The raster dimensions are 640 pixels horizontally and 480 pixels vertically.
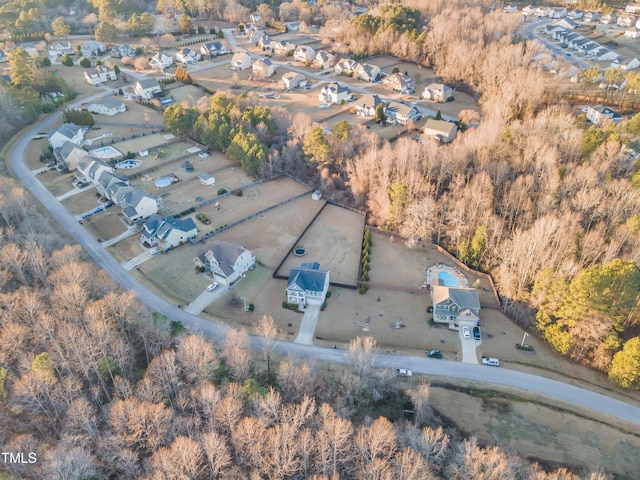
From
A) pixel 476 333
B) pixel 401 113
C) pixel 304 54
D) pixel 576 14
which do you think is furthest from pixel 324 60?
pixel 576 14

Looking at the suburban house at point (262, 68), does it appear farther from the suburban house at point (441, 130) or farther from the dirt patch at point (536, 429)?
the dirt patch at point (536, 429)

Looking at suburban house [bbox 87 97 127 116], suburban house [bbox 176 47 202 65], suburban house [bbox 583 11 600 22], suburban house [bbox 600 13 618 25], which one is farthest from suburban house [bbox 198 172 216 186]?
suburban house [bbox 583 11 600 22]

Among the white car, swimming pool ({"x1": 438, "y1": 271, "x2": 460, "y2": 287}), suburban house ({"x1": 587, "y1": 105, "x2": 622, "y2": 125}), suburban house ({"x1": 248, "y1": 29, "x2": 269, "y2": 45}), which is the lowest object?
the white car

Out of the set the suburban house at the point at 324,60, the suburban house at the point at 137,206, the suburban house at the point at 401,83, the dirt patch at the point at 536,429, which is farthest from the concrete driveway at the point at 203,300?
the suburban house at the point at 324,60

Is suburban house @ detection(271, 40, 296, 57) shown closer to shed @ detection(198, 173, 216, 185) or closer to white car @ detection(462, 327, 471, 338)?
shed @ detection(198, 173, 216, 185)

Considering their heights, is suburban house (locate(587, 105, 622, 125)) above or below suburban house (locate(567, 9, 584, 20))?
below

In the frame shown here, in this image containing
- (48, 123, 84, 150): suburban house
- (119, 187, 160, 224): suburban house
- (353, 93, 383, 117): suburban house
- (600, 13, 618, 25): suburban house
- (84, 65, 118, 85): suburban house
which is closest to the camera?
(119, 187, 160, 224): suburban house

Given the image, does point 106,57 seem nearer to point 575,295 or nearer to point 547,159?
point 547,159

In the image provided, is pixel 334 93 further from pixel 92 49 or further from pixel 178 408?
pixel 178 408
